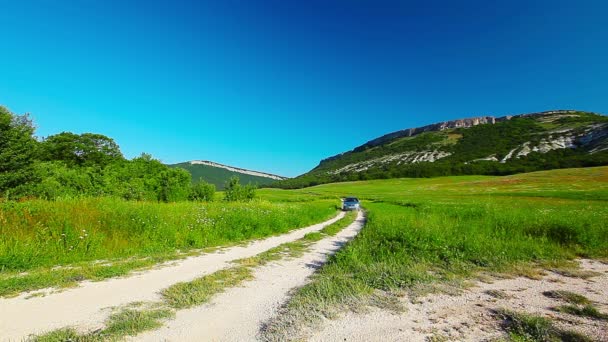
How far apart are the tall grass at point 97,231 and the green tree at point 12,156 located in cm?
2865

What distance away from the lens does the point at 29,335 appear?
154 inches

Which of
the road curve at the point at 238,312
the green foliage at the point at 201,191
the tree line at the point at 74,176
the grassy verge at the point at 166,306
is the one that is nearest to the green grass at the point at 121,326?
the grassy verge at the point at 166,306

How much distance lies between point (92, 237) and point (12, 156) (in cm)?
3270

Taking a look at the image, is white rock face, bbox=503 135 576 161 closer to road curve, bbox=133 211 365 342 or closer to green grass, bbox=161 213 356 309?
green grass, bbox=161 213 356 309

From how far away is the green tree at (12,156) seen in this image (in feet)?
97.7

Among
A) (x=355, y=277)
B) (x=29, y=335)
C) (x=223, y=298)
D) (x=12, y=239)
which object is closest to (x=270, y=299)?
(x=223, y=298)

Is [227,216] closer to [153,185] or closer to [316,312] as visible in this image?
[316,312]

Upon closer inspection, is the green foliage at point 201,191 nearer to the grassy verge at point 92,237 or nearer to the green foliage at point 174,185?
the green foliage at point 174,185

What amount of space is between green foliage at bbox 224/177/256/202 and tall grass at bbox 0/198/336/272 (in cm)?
2273

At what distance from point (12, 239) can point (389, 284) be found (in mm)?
10732

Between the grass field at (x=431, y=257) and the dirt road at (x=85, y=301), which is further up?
the dirt road at (x=85, y=301)

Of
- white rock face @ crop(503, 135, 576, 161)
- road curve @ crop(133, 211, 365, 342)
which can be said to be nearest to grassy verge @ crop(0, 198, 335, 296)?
road curve @ crop(133, 211, 365, 342)

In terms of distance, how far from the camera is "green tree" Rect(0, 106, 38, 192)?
97.7 ft

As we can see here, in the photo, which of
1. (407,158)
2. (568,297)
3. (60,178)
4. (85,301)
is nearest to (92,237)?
(85,301)
